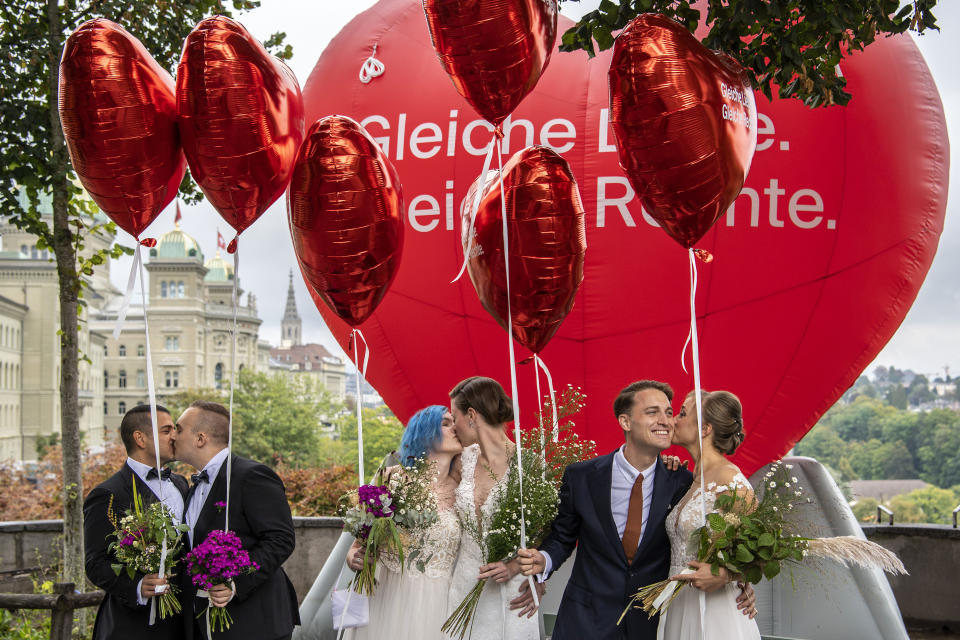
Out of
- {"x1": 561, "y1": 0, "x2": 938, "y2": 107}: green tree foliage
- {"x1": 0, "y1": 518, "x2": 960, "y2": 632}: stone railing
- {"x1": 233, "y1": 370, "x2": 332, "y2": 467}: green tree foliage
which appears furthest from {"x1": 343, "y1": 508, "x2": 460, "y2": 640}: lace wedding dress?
{"x1": 233, "y1": 370, "x2": 332, "y2": 467}: green tree foliage

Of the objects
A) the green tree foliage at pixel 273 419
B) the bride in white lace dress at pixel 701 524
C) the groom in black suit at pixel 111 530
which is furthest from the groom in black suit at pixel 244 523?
the green tree foliage at pixel 273 419

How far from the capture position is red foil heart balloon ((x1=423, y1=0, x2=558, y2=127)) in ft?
13.1

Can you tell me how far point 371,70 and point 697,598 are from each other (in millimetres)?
4068

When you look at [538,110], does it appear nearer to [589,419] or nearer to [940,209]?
[589,419]

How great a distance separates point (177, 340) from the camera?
372 feet

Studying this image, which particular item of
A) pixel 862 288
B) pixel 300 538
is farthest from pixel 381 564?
pixel 300 538

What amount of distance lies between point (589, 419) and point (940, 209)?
2.58 m

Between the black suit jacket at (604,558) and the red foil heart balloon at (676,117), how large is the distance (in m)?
1.17

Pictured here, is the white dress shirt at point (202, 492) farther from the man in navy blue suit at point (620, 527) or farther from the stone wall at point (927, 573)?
the stone wall at point (927, 573)

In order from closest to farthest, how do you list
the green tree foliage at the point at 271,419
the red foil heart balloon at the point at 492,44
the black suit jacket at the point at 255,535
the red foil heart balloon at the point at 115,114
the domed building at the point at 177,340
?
the red foil heart balloon at the point at 492,44, the red foil heart balloon at the point at 115,114, the black suit jacket at the point at 255,535, the green tree foliage at the point at 271,419, the domed building at the point at 177,340

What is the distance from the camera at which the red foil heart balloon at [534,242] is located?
4.77m

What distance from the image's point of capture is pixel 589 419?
6.48m

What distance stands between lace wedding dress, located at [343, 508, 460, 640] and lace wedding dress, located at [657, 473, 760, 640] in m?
1.15

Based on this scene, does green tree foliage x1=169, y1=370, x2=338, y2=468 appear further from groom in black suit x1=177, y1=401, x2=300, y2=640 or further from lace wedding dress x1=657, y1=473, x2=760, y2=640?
lace wedding dress x1=657, y1=473, x2=760, y2=640
